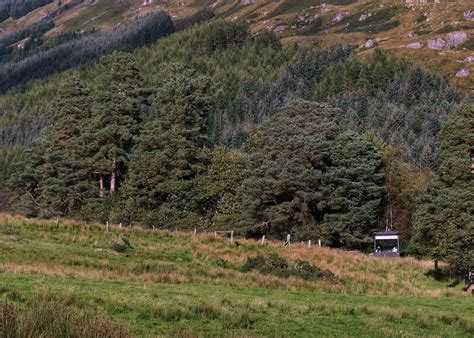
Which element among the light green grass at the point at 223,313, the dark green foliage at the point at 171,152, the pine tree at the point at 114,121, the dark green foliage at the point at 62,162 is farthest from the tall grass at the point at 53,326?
the dark green foliage at the point at 62,162

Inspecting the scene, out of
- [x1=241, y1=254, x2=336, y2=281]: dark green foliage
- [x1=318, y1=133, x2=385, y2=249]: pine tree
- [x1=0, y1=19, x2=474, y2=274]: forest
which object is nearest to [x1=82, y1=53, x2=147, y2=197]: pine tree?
[x1=0, y1=19, x2=474, y2=274]: forest

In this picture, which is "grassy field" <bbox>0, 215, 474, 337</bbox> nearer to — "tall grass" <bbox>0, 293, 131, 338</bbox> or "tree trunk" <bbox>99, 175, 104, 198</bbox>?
"tall grass" <bbox>0, 293, 131, 338</bbox>

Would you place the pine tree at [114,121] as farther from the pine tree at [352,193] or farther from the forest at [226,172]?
the pine tree at [352,193]

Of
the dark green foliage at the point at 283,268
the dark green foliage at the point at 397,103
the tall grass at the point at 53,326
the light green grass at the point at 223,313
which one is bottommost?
the dark green foliage at the point at 397,103

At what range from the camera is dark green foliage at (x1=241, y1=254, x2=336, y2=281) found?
95.6ft

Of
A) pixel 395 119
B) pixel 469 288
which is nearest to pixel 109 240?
pixel 469 288

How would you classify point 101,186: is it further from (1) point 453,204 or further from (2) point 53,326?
(2) point 53,326

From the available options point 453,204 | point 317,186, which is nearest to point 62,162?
point 317,186

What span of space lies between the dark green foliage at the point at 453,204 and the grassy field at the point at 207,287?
2.44 m

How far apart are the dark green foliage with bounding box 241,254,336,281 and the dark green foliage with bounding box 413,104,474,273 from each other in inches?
456

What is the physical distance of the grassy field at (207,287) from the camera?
571 inches

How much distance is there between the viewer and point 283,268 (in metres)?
30.0

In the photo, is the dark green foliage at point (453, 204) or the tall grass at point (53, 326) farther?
the dark green foliage at point (453, 204)

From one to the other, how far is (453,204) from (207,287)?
2299 centimetres
